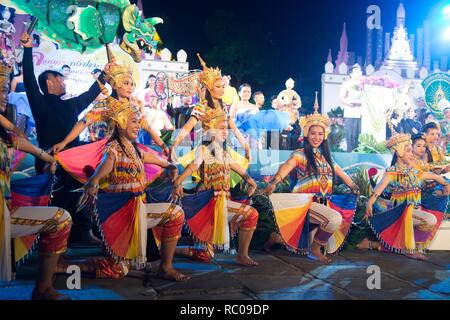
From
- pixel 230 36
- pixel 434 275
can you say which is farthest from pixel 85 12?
pixel 434 275

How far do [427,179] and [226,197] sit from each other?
3078 millimetres

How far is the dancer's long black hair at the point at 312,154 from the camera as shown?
235 inches

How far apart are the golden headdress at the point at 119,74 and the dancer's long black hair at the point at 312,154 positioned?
7.73ft

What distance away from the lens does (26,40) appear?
525 centimetres

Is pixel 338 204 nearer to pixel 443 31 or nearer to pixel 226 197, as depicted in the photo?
pixel 226 197

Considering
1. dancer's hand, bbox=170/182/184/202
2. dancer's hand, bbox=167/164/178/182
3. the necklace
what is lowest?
dancer's hand, bbox=170/182/184/202

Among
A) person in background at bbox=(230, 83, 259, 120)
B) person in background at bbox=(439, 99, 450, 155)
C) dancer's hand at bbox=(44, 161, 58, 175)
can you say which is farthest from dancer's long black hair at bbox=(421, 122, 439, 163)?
dancer's hand at bbox=(44, 161, 58, 175)

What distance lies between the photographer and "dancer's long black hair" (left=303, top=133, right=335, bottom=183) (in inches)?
235

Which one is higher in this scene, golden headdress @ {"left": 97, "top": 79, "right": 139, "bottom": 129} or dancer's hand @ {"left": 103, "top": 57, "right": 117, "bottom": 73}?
dancer's hand @ {"left": 103, "top": 57, "right": 117, "bottom": 73}

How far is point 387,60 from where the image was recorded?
23.0 feet

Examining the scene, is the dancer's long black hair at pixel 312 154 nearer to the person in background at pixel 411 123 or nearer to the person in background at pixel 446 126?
the person in background at pixel 411 123

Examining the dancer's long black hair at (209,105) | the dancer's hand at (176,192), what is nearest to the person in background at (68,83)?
the dancer's long black hair at (209,105)

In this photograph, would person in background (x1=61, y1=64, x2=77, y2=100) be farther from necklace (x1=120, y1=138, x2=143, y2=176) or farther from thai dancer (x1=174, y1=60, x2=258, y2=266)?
thai dancer (x1=174, y1=60, x2=258, y2=266)

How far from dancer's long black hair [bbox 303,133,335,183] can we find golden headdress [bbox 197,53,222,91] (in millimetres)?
1413
